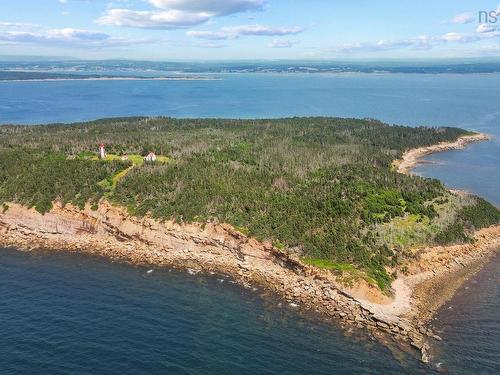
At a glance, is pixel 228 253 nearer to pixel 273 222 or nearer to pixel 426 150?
pixel 273 222

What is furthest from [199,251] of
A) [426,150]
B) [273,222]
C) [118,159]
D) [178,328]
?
[426,150]

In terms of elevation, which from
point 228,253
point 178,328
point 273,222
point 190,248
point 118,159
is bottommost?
point 178,328

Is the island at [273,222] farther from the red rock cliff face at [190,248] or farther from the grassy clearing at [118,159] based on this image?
the grassy clearing at [118,159]

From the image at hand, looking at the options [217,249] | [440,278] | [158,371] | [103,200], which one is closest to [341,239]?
[440,278]

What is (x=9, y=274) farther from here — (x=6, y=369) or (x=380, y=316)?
(x=380, y=316)

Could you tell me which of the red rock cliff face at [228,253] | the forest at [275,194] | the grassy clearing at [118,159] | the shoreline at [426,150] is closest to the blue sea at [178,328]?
the red rock cliff face at [228,253]
